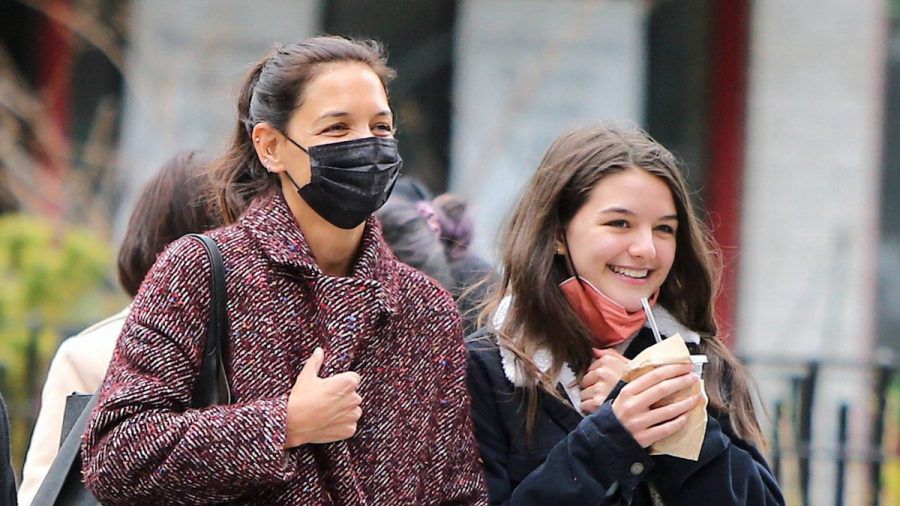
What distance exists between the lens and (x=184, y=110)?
28.4ft

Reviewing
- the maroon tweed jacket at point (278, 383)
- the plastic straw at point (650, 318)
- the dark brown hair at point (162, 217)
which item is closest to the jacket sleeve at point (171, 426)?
the maroon tweed jacket at point (278, 383)

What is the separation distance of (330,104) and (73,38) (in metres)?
6.75

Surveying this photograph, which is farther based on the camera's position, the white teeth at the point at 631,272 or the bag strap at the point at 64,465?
the white teeth at the point at 631,272

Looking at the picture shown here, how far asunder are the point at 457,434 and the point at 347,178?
0.55 meters

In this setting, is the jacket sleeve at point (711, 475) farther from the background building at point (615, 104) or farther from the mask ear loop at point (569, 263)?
the background building at point (615, 104)

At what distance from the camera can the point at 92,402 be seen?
2.62m

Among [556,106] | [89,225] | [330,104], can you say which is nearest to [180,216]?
[330,104]

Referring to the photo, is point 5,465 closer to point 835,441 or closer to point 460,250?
point 460,250

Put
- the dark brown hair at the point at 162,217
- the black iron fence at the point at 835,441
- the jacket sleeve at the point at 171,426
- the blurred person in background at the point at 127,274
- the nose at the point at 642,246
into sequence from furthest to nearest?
the black iron fence at the point at 835,441 < the dark brown hair at the point at 162,217 < the blurred person in background at the point at 127,274 < the nose at the point at 642,246 < the jacket sleeve at the point at 171,426

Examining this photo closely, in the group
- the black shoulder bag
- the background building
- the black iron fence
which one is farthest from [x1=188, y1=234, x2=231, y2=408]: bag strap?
the background building

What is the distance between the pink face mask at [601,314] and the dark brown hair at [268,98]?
59 cm

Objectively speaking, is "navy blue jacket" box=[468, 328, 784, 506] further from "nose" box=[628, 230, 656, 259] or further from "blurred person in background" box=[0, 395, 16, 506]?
"blurred person in background" box=[0, 395, 16, 506]

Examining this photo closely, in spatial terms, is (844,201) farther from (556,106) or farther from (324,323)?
(324,323)

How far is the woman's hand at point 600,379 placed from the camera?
9.43 feet
